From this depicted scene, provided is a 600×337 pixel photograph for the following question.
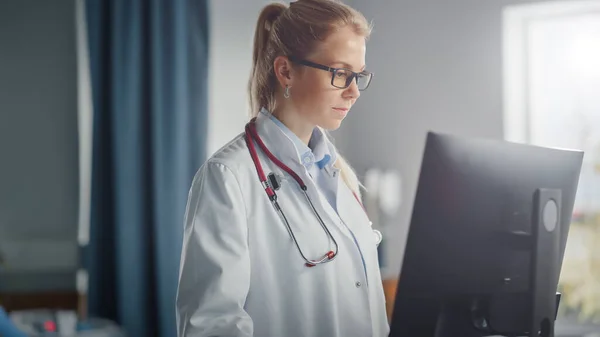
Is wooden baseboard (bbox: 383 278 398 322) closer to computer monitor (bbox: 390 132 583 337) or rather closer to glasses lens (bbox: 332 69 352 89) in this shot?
glasses lens (bbox: 332 69 352 89)

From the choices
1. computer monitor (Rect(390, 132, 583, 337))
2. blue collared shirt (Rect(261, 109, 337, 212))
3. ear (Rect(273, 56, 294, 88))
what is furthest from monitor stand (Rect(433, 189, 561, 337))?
ear (Rect(273, 56, 294, 88))

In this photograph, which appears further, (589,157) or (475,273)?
(589,157)

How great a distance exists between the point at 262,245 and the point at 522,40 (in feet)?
8.76

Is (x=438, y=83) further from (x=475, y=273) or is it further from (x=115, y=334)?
(x=475, y=273)

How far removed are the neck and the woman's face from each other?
0.03m

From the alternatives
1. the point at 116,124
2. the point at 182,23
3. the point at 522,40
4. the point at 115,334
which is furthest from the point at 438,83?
the point at 115,334

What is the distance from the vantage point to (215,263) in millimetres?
1110

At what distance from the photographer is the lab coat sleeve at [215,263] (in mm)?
1094

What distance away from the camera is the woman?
44.9 inches

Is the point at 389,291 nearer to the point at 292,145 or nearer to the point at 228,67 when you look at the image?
the point at 228,67

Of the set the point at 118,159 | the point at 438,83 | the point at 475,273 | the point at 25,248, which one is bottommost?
the point at 25,248

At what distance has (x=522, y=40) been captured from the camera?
343 centimetres

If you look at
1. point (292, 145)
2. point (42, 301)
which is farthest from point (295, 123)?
point (42, 301)

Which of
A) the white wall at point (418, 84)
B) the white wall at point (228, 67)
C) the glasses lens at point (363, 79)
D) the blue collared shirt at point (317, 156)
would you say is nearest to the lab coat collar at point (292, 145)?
the blue collared shirt at point (317, 156)
